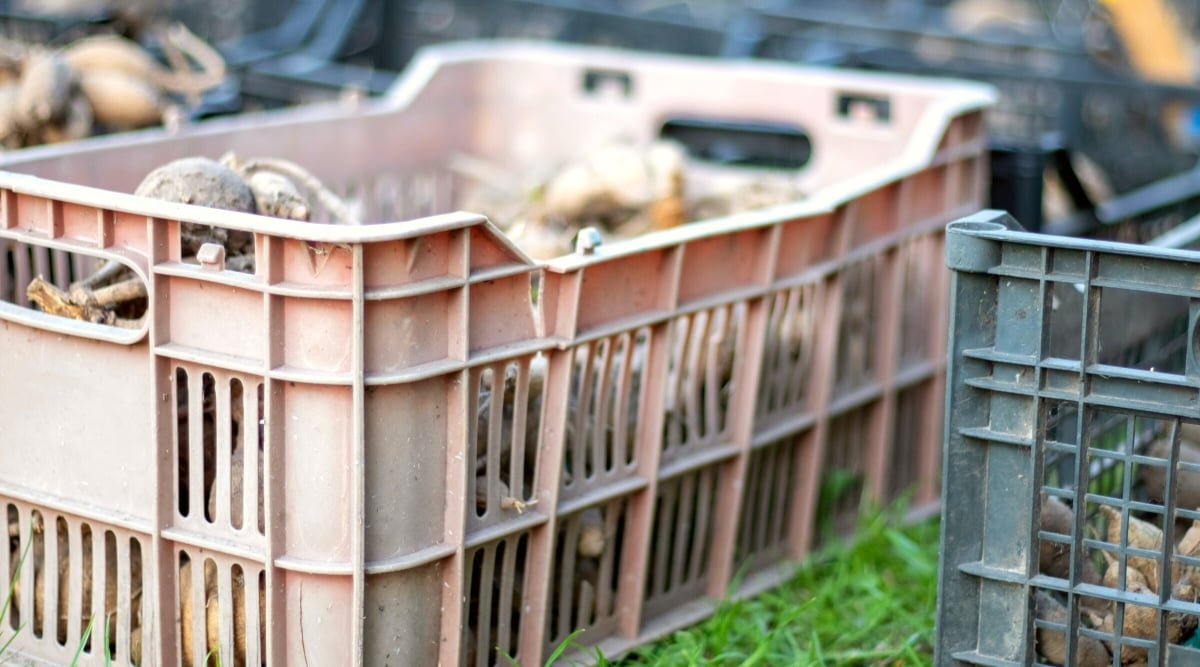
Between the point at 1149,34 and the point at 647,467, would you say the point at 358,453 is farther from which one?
the point at 1149,34

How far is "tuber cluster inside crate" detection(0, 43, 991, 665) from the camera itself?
198 centimetres

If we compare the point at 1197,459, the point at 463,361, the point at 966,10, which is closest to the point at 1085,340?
the point at 1197,459

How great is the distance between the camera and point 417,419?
80.3 inches

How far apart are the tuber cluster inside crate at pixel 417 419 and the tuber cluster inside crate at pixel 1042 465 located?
0.58m

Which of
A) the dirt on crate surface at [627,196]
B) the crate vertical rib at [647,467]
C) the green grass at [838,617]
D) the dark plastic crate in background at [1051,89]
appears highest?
the dark plastic crate in background at [1051,89]

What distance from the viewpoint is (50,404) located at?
7.17 ft

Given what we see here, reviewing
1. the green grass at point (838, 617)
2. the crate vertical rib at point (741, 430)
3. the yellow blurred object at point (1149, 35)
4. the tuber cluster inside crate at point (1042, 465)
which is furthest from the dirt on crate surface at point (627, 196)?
the yellow blurred object at point (1149, 35)

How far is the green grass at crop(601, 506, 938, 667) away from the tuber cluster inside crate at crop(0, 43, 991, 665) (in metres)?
0.06

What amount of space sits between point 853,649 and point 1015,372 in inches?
32.5

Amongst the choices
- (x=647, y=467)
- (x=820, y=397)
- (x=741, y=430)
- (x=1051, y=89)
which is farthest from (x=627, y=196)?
(x=1051, y=89)

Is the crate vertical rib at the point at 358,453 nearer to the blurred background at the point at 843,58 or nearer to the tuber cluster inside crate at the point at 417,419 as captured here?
the tuber cluster inside crate at the point at 417,419

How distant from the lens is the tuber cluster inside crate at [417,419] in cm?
198

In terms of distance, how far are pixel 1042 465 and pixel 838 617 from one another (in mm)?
848

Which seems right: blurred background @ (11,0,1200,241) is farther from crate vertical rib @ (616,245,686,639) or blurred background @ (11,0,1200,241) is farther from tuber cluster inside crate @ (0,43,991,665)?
crate vertical rib @ (616,245,686,639)
